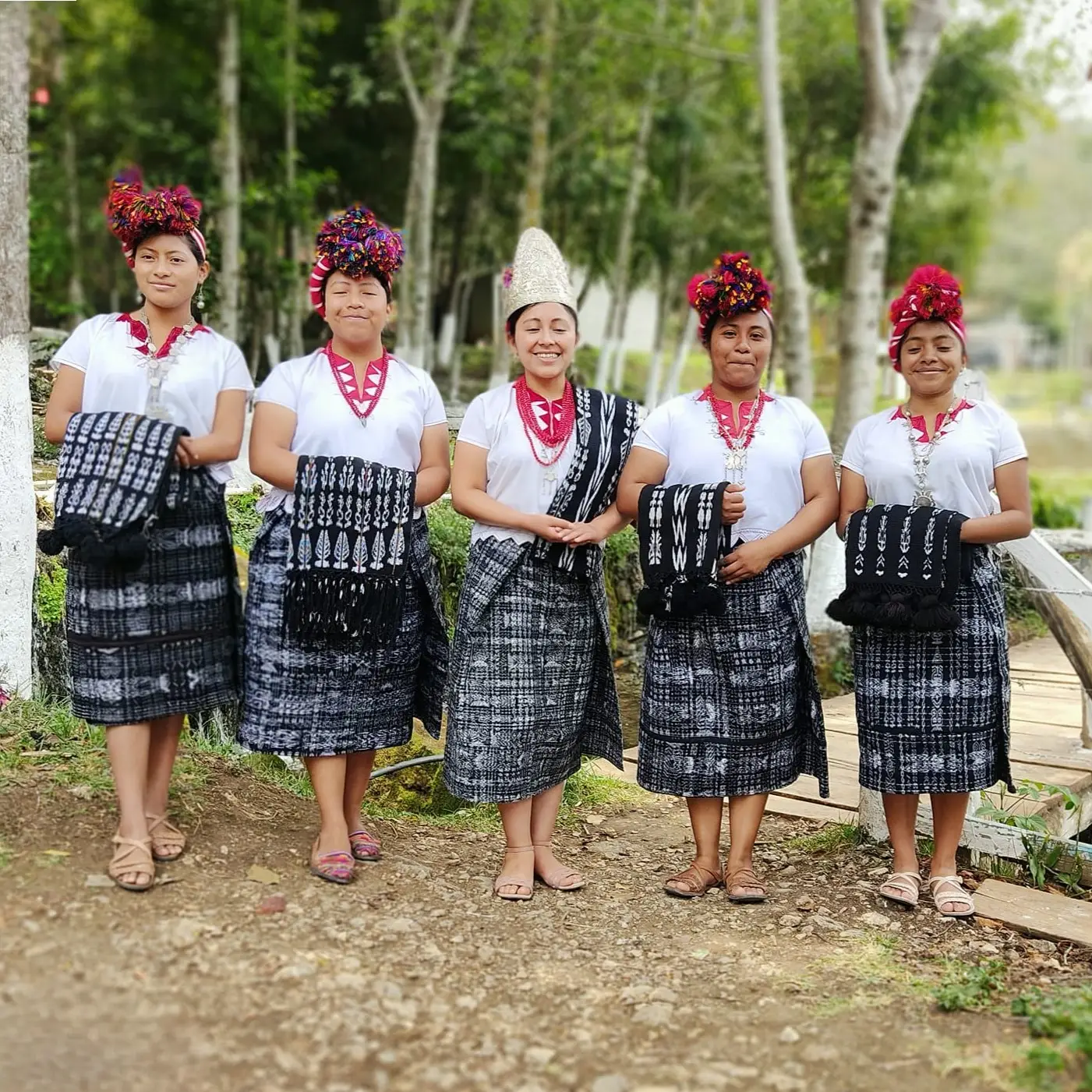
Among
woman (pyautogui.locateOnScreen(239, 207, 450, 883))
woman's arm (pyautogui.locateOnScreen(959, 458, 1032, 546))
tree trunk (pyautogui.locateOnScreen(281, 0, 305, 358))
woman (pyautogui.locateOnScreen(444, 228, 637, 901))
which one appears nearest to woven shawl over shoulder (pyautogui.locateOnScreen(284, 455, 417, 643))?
woman (pyautogui.locateOnScreen(239, 207, 450, 883))

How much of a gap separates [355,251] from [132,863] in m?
1.89

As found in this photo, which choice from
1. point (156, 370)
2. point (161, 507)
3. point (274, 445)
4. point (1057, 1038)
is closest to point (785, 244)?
point (274, 445)

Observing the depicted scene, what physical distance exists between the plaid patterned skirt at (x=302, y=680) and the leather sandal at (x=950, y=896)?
1.83 meters

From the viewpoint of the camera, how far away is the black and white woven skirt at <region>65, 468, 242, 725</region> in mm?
3480

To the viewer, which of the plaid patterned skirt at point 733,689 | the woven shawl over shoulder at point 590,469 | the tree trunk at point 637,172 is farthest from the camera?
the tree trunk at point 637,172

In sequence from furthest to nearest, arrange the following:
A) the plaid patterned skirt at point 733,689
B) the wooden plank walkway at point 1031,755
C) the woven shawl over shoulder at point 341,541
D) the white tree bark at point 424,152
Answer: the white tree bark at point 424,152 → the wooden plank walkway at point 1031,755 → the plaid patterned skirt at point 733,689 → the woven shawl over shoulder at point 341,541

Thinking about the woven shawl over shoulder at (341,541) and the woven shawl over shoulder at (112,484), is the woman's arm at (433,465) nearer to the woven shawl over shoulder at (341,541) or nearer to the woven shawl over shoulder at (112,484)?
the woven shawl over shoulder at (341,541)

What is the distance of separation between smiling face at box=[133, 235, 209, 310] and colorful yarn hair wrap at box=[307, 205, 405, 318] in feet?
1.22

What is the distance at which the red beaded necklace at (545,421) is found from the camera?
3.70 m

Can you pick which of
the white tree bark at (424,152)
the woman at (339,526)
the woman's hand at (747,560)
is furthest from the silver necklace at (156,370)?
the white tree bark at (424,152)

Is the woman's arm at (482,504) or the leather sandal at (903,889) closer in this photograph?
the woman's arm at (482,504)

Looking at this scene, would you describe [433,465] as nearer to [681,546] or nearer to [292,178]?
[681,546]

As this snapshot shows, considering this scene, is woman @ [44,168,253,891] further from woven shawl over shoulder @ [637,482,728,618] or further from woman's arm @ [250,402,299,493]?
woven shawl over shoulder @ [637,482,728,618]

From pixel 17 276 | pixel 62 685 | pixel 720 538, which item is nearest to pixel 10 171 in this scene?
pixel 17 276
